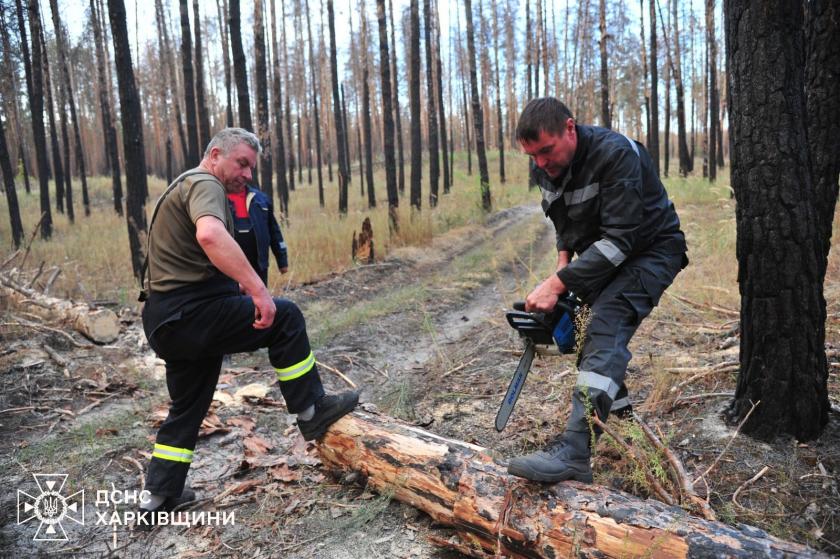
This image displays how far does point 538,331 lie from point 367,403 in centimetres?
151

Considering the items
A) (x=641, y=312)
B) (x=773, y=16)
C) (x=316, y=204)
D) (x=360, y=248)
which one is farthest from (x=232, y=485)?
(x=316, y=204)

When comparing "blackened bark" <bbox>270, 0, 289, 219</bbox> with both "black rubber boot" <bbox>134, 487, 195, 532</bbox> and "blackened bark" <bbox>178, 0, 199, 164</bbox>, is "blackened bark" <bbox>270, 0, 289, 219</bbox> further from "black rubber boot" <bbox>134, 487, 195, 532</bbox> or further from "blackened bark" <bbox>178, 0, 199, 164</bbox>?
"black rubber boot" <bbox>134, 487, 195, 532</bbox>

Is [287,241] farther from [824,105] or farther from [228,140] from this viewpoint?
[824,105]

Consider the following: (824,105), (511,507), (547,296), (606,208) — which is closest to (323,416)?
(511,507)

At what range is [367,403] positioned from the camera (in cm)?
382

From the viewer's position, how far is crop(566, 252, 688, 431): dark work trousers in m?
2.54

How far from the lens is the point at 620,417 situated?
10.7 feet

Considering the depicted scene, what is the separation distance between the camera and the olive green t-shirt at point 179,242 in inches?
115

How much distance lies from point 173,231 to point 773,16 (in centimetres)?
337

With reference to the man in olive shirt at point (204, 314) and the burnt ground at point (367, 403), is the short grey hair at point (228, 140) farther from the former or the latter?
the burnt ground at point (367, 403)

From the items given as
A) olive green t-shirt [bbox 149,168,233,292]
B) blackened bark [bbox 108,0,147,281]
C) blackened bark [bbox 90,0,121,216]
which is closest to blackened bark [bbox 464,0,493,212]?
blackened bark [bbox 108,0,147,281]

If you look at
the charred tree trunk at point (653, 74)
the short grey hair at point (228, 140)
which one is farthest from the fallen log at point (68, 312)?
the charred tree trunk at point (653, 74)

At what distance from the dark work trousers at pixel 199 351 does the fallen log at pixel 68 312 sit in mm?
3608

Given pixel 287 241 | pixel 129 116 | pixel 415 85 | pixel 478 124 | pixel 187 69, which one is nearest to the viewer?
pixel 129 116
